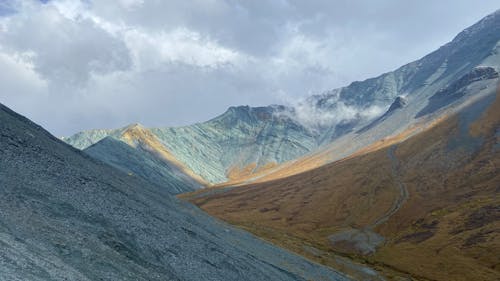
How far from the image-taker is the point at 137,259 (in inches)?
1248

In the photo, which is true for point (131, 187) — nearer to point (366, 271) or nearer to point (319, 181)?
point (366, 271)

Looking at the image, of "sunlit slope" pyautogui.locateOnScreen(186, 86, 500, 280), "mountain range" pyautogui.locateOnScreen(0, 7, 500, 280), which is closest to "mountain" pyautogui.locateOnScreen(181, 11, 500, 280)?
"sunlit slope" pyautogui.locateOnScreen(186, 86, 500, 280)

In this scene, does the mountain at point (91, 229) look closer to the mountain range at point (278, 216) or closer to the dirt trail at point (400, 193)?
the mountain range at point (278, 216)

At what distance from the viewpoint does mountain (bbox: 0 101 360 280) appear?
83.8ft

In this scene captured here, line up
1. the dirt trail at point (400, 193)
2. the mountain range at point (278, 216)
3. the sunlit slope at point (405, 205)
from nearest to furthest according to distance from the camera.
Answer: the mountain range at point (278, 216)
the sunlit slope at point (405, 205)
the dirt trail at point (400, 193)

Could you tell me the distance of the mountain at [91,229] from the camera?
83.8 feet

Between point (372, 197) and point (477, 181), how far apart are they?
31309 millimetres

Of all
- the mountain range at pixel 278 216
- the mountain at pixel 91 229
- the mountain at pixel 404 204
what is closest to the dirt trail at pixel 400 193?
the mountain at pixel 404 204

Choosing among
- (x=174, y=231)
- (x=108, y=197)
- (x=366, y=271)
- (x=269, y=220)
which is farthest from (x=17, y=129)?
(x=269, y=220)

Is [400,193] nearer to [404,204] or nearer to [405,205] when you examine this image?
[404,204]

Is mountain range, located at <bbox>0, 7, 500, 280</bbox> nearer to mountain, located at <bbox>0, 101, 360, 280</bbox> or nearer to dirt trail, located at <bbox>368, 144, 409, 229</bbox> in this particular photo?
mountain, located at <bbox>0, 101, 360, 280</bbox>

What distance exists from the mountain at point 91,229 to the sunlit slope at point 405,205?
33.2 metres

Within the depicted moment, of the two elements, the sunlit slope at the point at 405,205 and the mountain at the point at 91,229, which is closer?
the mountain at the point at 91,229

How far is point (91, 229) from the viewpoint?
3234 centimetres
